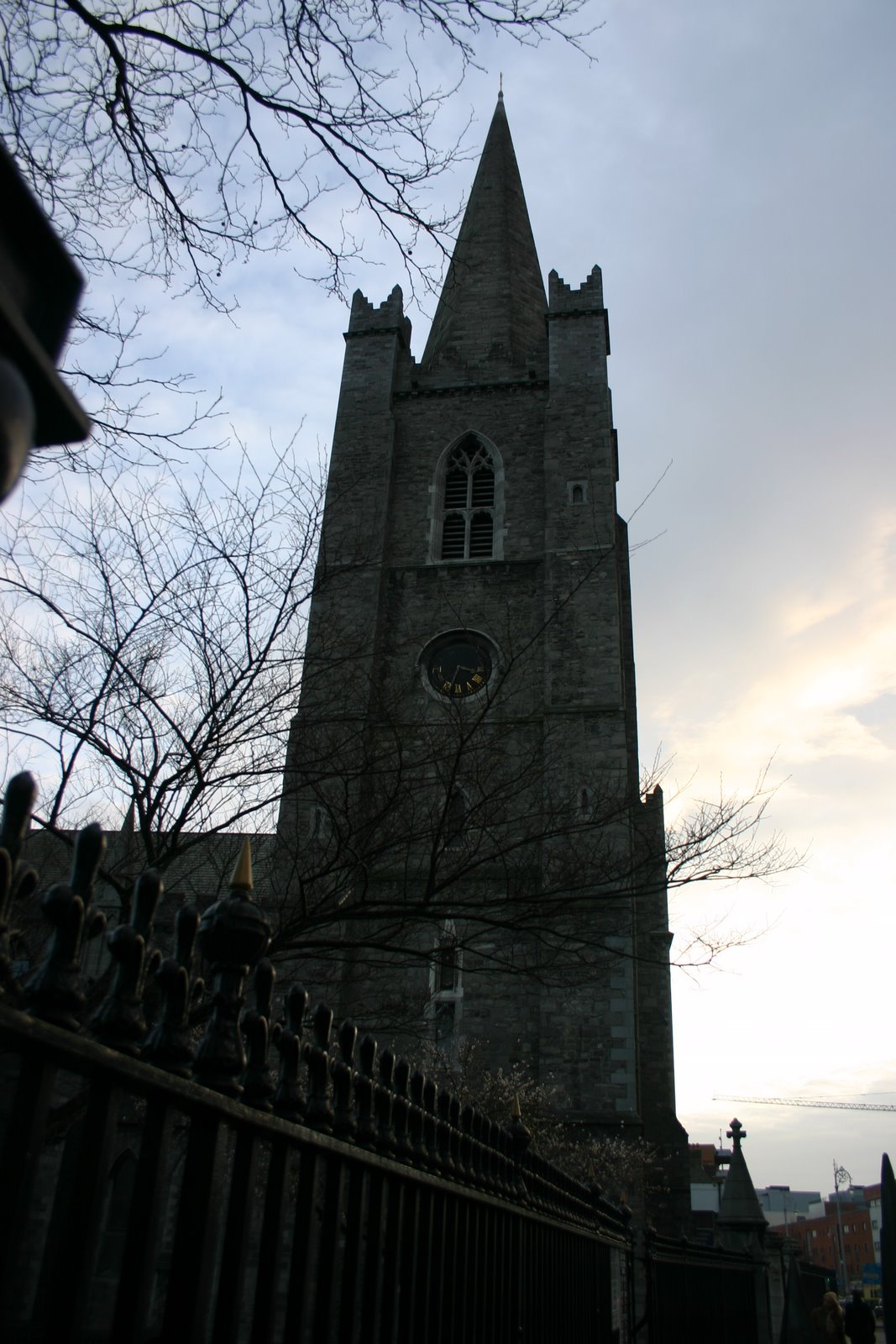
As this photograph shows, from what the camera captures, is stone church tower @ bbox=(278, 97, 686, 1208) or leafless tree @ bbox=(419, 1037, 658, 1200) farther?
leafless tree @ bbox=(419, 1037, 658, 1200)

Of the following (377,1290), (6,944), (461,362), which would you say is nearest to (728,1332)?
(377,1290)

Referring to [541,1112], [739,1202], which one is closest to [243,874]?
[739,1202]

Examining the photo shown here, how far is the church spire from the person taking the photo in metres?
28.6

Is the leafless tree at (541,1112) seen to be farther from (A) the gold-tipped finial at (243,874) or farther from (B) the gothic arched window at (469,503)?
(A) the gold-tipped finial at (243,874)

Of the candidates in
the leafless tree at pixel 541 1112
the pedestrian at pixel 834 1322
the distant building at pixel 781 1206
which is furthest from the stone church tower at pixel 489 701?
the distant building at pixel 781 1206

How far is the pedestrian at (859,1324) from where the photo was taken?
8.80 meters

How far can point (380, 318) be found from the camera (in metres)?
28.5

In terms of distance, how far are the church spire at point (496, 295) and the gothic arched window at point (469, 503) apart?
255cm

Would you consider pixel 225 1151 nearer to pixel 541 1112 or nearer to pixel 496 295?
pixel 541 1112

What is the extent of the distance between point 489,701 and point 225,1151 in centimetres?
504

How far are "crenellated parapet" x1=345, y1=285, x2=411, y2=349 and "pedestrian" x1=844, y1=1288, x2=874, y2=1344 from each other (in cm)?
2485

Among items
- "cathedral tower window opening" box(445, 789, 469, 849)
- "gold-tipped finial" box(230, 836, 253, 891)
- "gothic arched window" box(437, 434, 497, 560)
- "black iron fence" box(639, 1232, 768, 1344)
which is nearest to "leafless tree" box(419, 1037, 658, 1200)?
"black iron fence" box(639, 1232, 768, 1344)

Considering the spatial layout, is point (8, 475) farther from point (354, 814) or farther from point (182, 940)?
point (354, 814)

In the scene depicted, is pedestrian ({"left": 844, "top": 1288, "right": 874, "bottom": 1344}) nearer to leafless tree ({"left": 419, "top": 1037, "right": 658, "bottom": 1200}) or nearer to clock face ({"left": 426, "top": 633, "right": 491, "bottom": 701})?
leafless tree ({"left": 419, "top": 1037, "right": 658, "bottom": 1200})
